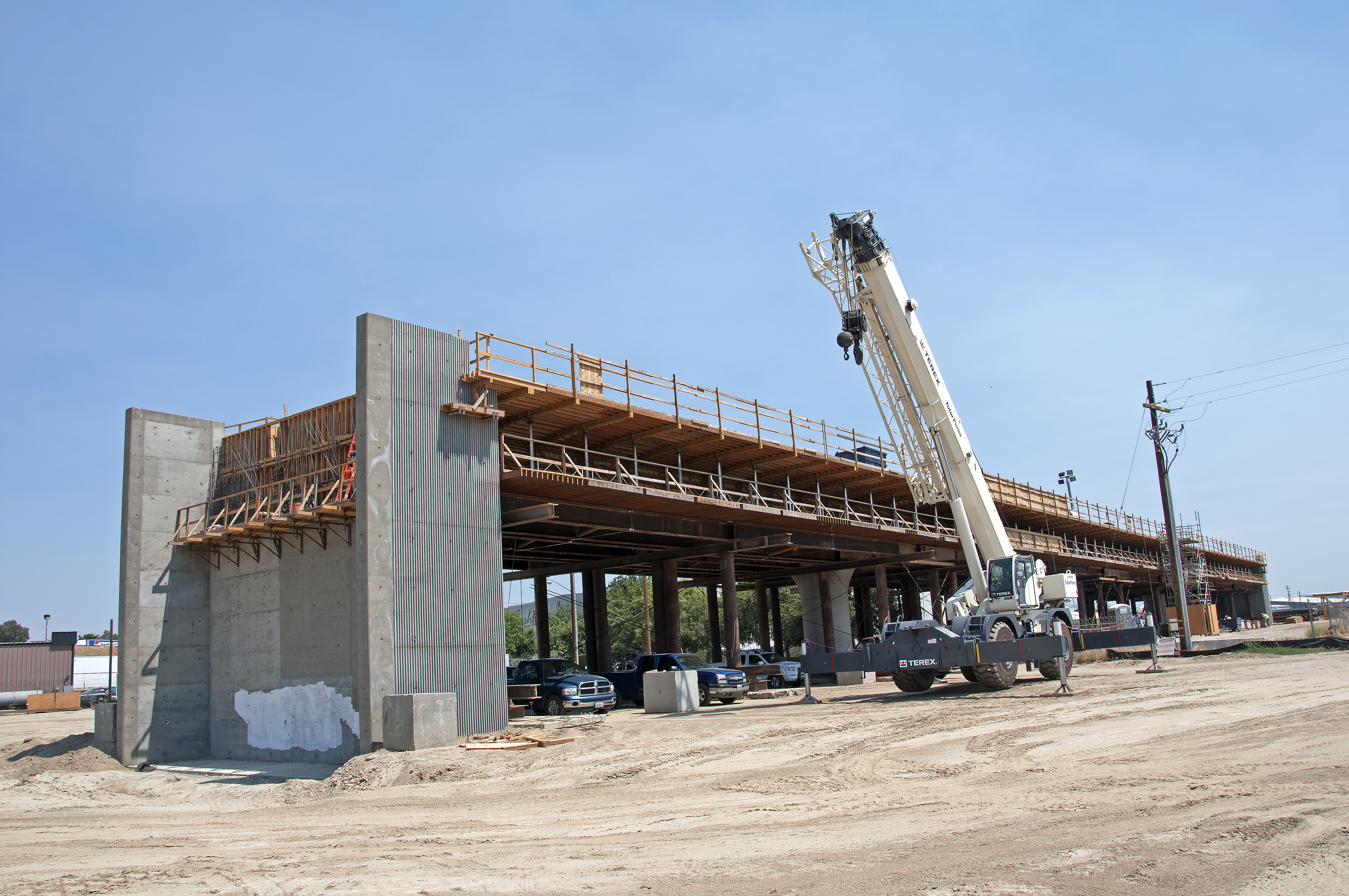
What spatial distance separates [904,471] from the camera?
25703 millimetres

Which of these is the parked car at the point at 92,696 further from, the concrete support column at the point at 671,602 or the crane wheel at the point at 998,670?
the crane wheel at the point at 998,670

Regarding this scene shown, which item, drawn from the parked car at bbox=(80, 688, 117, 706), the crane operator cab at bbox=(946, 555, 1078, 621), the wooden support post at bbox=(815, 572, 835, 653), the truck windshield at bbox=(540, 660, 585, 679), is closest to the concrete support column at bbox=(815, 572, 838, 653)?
the wooden support post at bbox=(815, 572, 835, 653)

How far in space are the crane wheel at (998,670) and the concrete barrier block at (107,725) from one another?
20.6 m

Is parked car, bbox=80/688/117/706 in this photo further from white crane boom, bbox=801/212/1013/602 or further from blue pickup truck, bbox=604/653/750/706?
white crane boom, bbox=801/212/1013/602

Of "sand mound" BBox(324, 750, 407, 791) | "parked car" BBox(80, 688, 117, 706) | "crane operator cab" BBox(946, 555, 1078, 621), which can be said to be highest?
"crane operator cab" BBox(946, 555, 1078, 621)

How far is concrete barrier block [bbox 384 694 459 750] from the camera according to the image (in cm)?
1753

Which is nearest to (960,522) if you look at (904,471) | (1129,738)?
(904,471)

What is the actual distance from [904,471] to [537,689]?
11.4 m

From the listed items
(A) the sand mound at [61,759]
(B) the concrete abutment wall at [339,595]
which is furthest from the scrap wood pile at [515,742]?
(A) the sand mound at [61,759]

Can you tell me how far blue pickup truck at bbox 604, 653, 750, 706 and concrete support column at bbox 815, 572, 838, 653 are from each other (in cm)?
1553

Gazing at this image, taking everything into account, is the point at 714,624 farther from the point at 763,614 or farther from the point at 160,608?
the point at 160,608

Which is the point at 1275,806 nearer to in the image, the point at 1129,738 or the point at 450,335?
the point at 1129,738

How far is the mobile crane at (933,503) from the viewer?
72.0ft

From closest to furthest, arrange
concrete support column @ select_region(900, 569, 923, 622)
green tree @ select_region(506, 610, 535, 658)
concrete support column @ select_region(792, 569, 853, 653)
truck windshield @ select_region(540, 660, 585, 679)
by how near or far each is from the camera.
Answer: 1. truck windshield @ select_region(540, 660, 585, 679)
2. concrete support column @ select_region(792, 569, 853, 653)
3. concrete support column @ select_region(900, 569, 923, 622)
4. green tree @ select_region(506, 610, 535, 658)
